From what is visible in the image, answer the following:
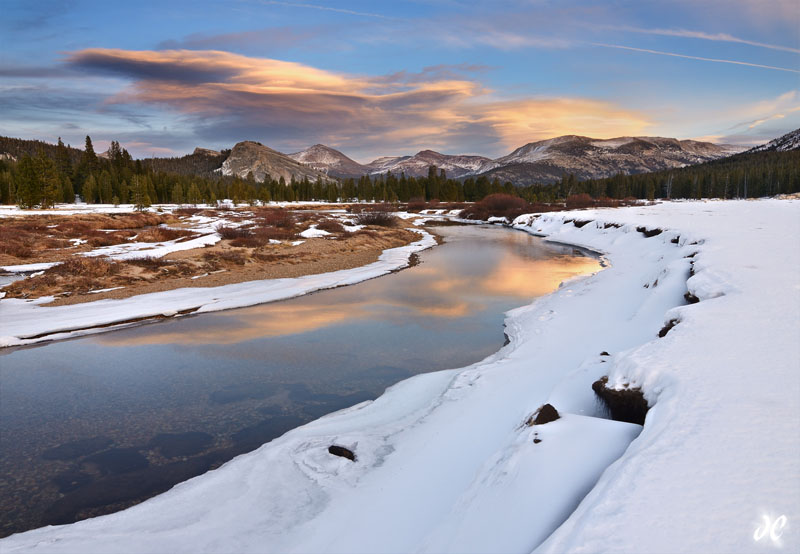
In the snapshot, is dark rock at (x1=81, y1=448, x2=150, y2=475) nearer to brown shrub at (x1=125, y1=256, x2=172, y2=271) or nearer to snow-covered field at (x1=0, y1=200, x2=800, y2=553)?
snow-covered field at (x1=0, y1=200, x2=800, y2=553)

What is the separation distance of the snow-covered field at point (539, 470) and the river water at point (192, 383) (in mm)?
1048

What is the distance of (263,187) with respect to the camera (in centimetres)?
13575

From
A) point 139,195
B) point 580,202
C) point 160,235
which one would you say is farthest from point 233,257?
point 580,202

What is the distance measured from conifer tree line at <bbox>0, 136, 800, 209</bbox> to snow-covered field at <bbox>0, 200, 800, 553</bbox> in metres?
95.6

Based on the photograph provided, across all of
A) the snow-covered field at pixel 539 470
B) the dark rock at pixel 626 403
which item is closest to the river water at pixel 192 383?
the snow-covered field at pixel 539 470

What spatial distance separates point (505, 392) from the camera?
33.2ft

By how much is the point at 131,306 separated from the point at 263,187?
123878mm

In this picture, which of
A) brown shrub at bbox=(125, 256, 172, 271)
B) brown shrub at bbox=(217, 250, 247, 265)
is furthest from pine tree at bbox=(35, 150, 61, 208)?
brown shrub at bbox=(125, 256, 172, 271)

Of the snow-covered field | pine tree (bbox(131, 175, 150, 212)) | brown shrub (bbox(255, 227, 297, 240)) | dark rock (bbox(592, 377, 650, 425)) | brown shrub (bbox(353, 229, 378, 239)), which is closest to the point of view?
the snow-covered field

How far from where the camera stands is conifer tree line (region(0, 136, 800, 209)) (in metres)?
87.8

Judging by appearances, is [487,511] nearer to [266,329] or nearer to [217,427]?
[217,427]

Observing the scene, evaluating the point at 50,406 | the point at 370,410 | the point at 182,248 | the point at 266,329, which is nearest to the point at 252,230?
the point at 182,248

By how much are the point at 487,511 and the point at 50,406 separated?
10750 millimetres

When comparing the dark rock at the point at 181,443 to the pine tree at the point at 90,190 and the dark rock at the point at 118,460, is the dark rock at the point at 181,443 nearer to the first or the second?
the dark rock at the point at 118,460
